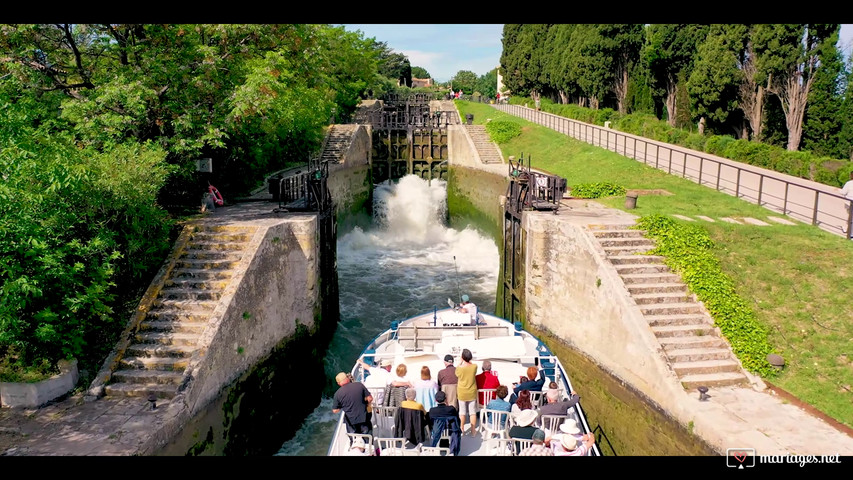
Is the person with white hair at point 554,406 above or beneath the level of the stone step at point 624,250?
beneath

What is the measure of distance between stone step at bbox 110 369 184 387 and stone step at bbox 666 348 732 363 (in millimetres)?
9522

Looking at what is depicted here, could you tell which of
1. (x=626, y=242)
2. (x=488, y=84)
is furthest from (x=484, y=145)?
(x=488, y=84)

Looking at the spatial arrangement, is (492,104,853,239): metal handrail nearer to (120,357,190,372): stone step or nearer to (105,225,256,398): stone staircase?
(105,225,256,398): stone staircase

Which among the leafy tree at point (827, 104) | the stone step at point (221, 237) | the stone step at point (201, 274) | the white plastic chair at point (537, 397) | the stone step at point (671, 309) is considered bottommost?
the white plastic chair at point (537, 397)

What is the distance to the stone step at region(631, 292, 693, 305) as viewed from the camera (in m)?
13.0

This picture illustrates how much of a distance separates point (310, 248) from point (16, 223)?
23.2ft

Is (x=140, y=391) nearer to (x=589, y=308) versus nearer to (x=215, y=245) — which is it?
(x=215, y=245)

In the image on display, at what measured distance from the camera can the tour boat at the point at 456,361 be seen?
897 centimetres

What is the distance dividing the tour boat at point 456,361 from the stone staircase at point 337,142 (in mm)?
18520

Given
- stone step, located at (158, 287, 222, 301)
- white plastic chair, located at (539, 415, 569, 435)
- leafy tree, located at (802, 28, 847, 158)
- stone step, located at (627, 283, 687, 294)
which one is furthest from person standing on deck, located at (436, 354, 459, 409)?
leafy tree, located at (802, 28, 847, 158)

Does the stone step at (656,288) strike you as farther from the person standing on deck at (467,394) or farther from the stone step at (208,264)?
the stone step at (208,264)

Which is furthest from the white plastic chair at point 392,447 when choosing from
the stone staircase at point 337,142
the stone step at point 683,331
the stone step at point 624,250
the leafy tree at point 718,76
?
the leafy tree at point 718,76

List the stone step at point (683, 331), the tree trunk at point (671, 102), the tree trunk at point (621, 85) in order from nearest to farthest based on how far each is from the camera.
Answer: the stone step at point (683, 331), the tree trunk at point (671, 102), the tree trunk at point (621, 85)
